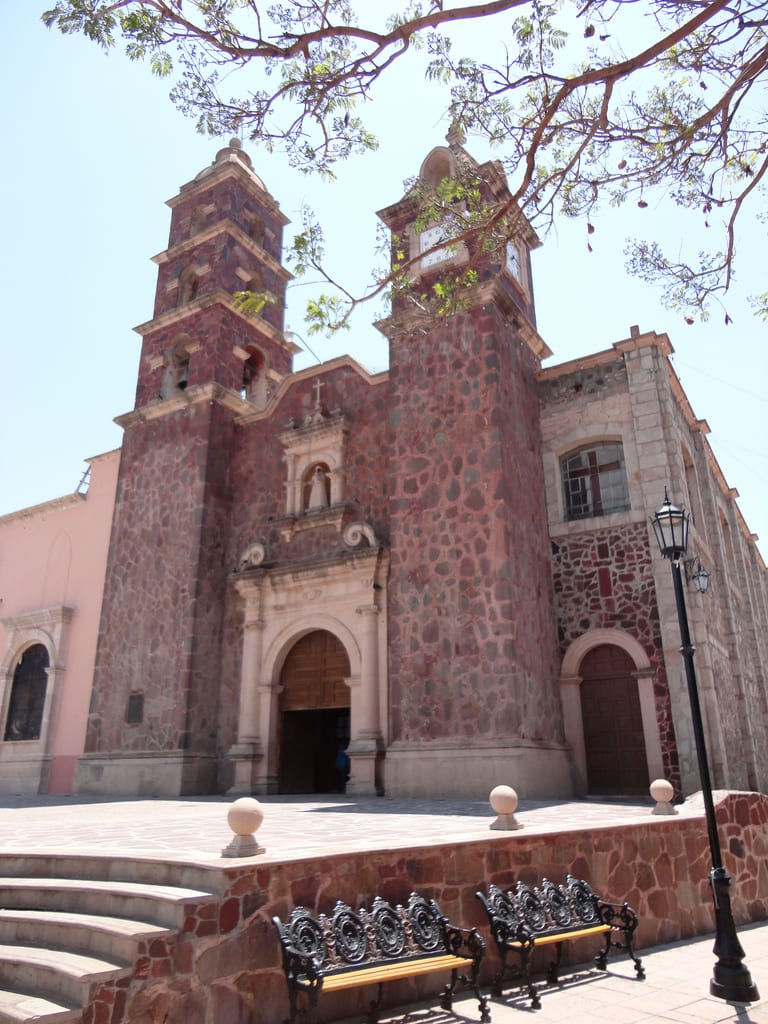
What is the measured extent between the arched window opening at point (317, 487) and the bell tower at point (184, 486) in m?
1.90

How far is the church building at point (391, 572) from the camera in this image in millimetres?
10680

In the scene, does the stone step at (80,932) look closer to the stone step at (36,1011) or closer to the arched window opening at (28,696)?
the stone step at (36,1011)

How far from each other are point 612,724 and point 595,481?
3878 millimetres

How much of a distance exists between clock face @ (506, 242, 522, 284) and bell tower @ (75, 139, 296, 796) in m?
4.23

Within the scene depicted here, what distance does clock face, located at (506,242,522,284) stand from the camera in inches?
523

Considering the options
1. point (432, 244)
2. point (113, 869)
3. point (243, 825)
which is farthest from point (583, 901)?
point (432, 244)

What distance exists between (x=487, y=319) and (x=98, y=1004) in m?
10.4

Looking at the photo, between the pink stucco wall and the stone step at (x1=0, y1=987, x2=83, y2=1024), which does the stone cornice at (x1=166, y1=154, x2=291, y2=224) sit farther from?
the stone step at (x1=0, y1=987, x2=83, y2=1024)

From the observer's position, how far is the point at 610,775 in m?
10.9

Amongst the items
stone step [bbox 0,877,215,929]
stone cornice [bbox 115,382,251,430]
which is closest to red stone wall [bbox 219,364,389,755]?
stone cornice [bbox 115,382,251,430]

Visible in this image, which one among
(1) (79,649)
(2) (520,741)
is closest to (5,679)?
(1) (79,649)

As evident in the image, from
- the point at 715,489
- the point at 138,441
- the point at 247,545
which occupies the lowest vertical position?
the point at 247,545

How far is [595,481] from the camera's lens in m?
12.4

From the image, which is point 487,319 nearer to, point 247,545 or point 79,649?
point 247,545
